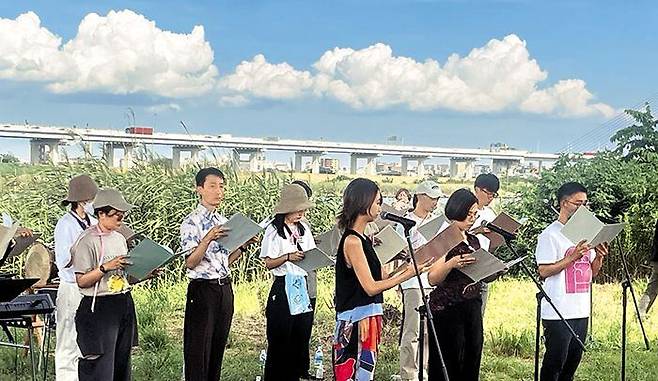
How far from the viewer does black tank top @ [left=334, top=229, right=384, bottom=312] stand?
430 centimetres

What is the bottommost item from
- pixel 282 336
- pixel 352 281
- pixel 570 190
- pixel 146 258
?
pixel 282 336

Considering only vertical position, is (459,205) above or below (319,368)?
above

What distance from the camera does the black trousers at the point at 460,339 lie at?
184 inches

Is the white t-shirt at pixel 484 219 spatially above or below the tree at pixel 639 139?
below

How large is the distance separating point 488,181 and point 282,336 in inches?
78.5

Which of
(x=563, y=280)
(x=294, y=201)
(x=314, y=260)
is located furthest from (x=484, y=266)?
(x=294, y=201)

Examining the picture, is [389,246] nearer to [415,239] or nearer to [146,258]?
[415,239]

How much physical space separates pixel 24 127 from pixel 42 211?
2633mm

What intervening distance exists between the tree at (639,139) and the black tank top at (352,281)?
954cm

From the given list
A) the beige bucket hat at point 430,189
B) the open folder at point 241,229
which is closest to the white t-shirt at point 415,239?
the beige bucket hat at point 430,189

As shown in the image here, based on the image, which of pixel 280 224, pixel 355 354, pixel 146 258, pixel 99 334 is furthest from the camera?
pixel 280 224

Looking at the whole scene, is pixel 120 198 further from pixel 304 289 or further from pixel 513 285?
pixel 513 285

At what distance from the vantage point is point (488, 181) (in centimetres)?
615

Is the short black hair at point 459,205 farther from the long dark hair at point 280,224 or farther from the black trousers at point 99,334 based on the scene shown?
the black trousers at point 99,334
